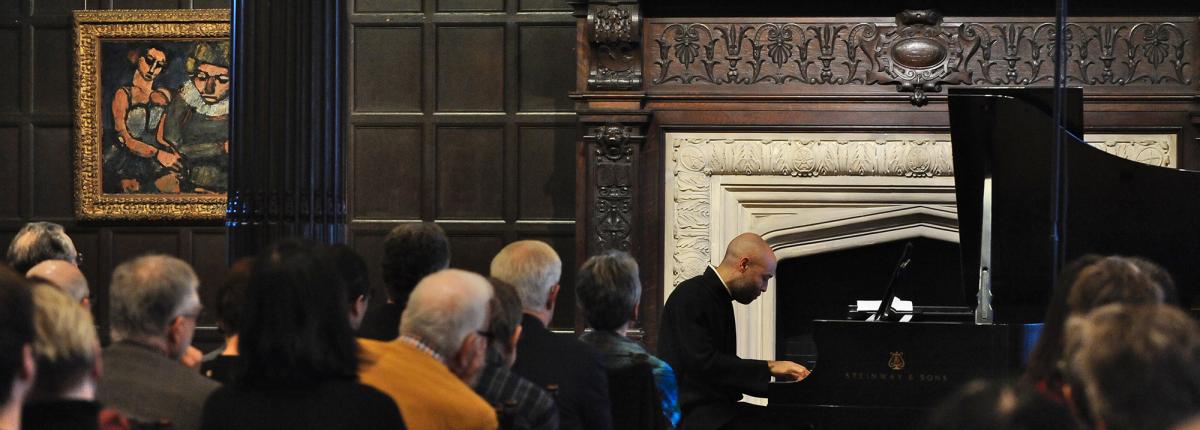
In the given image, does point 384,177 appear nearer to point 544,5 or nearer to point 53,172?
point 544,5

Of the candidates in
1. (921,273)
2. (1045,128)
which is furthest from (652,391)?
(921,273)

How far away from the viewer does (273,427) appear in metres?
2.50

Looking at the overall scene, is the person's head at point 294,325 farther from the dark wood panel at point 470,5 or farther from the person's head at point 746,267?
the dark wood panel at point 470,5

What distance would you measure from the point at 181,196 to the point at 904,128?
13.7 feet

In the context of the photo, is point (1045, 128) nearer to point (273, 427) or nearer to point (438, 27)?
point (273, 427)

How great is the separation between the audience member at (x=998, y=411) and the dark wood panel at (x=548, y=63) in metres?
6.81

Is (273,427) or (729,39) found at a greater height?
(729,39)

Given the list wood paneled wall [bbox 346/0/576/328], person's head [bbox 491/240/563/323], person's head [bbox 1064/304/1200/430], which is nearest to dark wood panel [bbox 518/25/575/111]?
wood paneled wall [bbox 346/0/576/328]

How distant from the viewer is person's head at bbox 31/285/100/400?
2.09 meters

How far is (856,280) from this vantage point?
8.30 meters

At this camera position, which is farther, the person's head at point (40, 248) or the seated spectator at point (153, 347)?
the person's head at point (40, 248)

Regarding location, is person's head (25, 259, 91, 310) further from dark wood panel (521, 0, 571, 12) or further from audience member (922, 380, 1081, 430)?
dark wood panel (521, 0, 571, 12)

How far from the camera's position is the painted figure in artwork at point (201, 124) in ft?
27.4

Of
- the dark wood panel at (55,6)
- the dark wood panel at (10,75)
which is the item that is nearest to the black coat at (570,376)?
the dark wood panel at (55,6)
